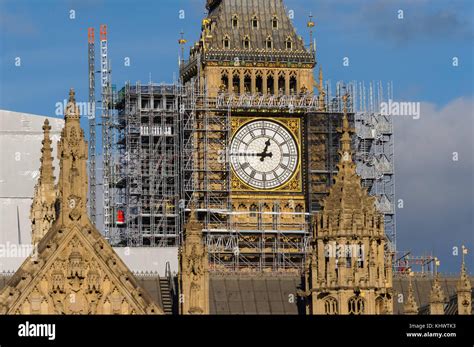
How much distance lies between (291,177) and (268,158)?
2208 millimetres

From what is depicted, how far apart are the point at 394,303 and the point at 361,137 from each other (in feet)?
101

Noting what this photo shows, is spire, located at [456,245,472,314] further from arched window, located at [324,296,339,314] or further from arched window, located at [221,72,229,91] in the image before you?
arched window, located at [221,72,229,91]

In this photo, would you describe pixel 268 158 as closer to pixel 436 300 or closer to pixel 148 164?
pixel 148 164

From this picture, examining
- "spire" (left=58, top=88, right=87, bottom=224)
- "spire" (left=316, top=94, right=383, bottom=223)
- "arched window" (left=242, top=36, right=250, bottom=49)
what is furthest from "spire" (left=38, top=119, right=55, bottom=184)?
"arched window" (left=242, top=36, right=250, bottom=49)

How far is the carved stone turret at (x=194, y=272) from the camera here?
12175 cm

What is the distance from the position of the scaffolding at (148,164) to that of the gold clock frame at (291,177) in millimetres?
3282

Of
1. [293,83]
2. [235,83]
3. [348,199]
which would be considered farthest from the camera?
[293,83]

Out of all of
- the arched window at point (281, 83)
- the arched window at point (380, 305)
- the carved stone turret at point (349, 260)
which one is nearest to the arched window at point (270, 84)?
the arched window at point (281, 83)

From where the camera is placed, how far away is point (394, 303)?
442 feet

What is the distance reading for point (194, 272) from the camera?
122250 mm

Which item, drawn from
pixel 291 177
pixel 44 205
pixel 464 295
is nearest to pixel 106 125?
pixel 291 177
